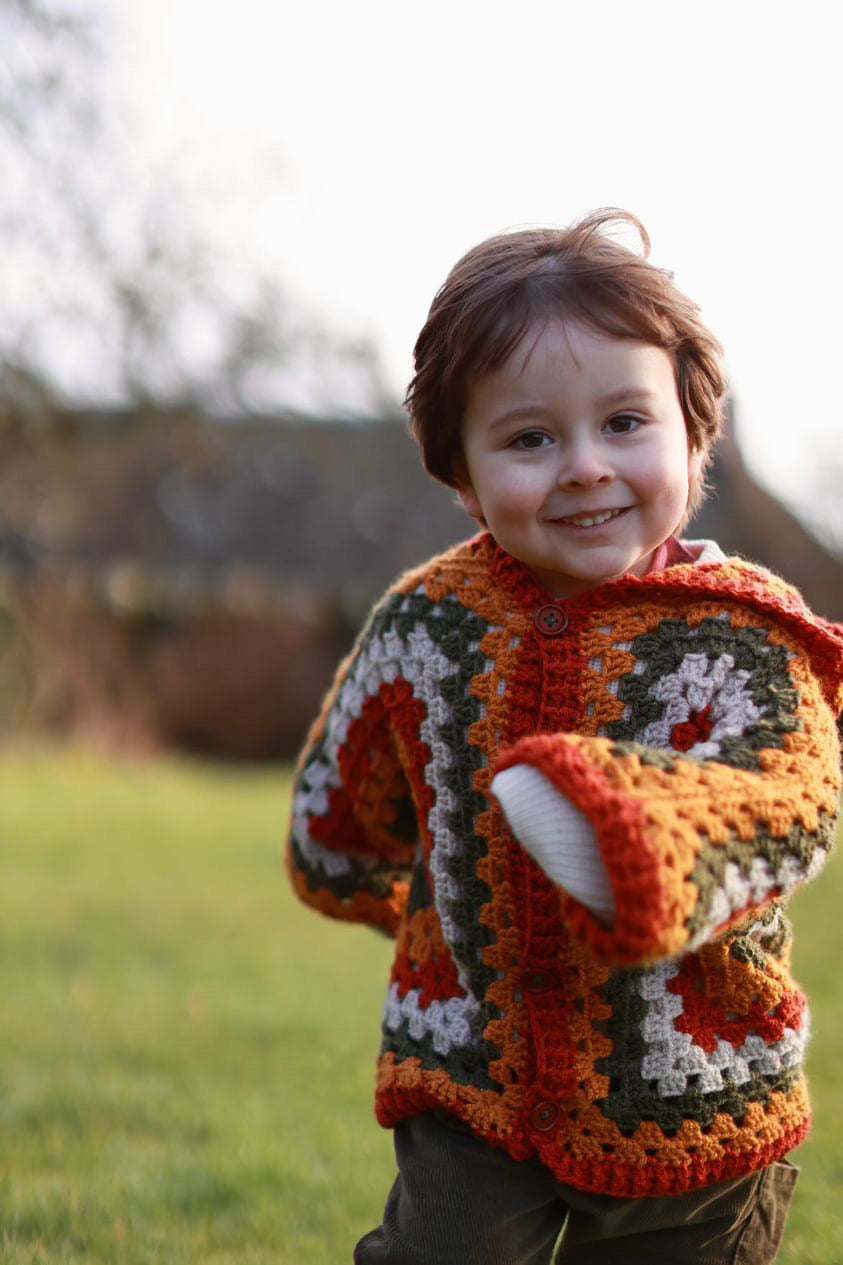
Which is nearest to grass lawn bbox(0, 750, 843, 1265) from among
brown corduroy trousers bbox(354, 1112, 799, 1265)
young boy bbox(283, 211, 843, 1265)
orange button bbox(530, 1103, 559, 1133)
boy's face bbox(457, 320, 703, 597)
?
brown corduroy trousers bbox(354, 1112, 799, 1265)

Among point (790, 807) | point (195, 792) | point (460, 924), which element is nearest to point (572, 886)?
point (790, 807)

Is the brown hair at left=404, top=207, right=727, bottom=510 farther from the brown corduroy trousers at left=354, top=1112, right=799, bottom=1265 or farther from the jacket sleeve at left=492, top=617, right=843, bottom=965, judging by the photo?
the brown corduroy trousers at left=354, top=1112, right=799, bottom=1265

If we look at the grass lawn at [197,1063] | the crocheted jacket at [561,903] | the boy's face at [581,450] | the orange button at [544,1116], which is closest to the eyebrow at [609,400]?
the boy's face at [581,450]

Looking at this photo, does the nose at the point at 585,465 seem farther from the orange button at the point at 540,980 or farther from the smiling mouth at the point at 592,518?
the orange button at the point at 540,980

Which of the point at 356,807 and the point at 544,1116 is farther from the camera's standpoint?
the point at 356,807

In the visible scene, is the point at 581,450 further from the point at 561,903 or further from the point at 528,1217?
the point at 528,1217

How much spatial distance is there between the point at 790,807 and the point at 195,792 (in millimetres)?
10090

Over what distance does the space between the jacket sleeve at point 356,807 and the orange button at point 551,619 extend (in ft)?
1.01

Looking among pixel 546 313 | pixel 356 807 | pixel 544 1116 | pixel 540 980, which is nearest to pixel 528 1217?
pixel 544 1116

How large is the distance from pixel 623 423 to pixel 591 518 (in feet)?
0.45

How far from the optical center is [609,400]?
1.91 meters

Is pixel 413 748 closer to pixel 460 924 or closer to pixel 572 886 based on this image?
pixel 460 924

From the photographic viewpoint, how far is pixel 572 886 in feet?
4.95

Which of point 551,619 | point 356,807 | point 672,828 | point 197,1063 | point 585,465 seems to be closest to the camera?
point 672,828
